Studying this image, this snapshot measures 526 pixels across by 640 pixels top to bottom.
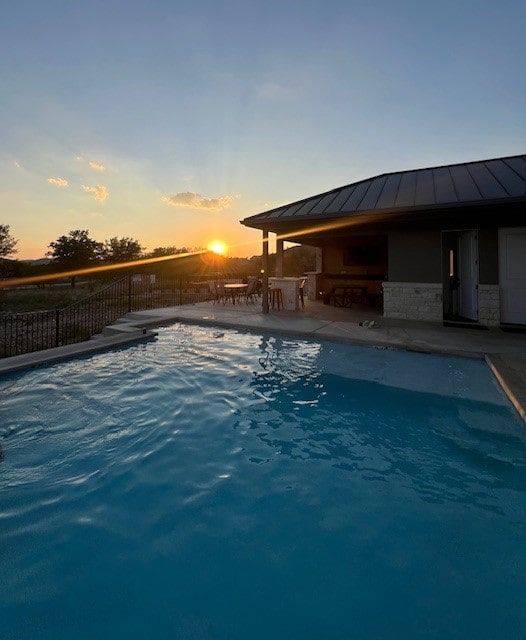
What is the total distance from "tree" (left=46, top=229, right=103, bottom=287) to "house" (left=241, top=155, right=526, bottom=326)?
35.8 metres

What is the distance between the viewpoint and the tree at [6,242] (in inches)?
1175

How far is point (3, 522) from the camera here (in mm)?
2695

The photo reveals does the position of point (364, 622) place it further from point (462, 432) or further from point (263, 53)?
point (263, 53)

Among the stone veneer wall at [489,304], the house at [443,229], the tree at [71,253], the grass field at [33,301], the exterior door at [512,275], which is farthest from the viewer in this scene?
the tree at [71,253]

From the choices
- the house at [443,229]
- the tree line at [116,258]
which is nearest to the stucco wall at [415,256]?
the house at [443,229]

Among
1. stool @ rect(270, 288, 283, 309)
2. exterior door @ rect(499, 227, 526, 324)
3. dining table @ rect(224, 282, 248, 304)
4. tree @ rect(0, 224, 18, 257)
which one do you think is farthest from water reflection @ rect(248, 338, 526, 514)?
tree @ rect(0, 224, 18, 257)

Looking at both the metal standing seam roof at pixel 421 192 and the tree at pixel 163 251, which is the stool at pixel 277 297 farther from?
the tree at pixel 163 251

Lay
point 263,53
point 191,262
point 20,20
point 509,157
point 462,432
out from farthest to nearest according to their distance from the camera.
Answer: point 191,262 → point 509,157 → point 263,53 → point 20,20 → point 462,432

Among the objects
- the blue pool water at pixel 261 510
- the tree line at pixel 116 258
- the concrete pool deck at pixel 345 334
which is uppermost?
the tree line at pixel 116 258

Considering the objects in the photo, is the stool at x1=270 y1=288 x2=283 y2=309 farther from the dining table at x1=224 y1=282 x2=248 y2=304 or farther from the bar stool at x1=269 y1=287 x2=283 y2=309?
the dining table at x1=224 y1=282 x2=248 y2=304

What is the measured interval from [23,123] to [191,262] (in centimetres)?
2751

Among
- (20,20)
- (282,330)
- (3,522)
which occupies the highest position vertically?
(20,20)

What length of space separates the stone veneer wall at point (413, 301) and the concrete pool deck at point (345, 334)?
16.3 inches

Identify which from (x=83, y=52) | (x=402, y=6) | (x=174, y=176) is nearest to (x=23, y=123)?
(x=83, y=52)
